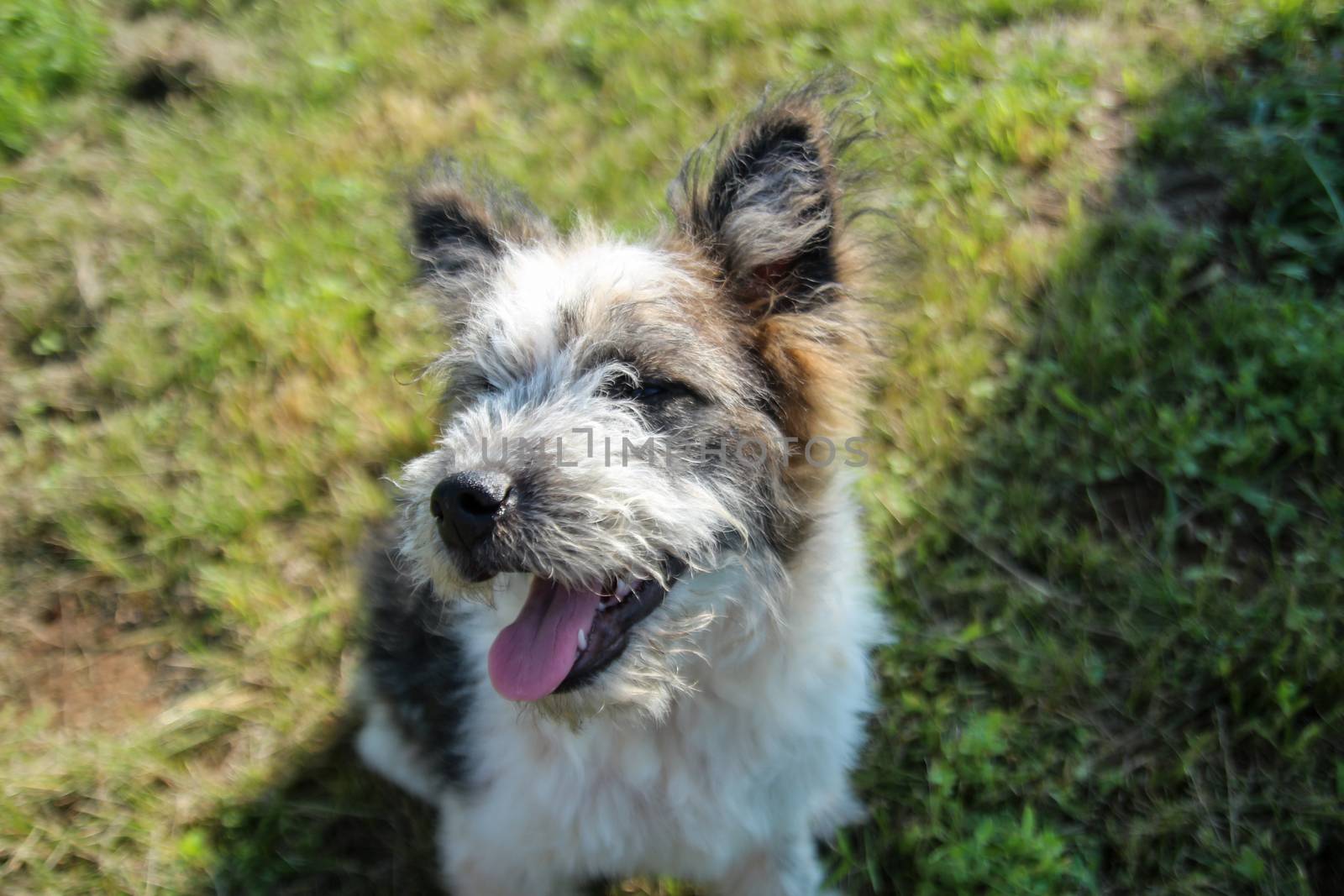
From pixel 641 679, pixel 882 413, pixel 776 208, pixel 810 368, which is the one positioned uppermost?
pixel 776 208

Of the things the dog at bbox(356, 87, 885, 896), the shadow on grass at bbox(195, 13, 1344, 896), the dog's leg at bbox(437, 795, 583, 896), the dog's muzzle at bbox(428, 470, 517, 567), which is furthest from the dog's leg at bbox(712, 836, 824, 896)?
the dog's muzzle at bbox(428, 470, 517, 567)

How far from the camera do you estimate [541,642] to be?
6.81 ft

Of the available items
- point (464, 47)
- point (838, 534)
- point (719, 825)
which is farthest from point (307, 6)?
point (719, 825)

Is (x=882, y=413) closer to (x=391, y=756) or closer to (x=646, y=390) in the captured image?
(x=646, y=390)

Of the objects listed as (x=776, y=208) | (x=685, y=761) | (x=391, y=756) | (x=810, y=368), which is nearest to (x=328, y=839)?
(x=391, y=756)

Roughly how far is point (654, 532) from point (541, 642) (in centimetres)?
37

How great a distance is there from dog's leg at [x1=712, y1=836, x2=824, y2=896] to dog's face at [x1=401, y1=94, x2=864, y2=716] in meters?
0.72

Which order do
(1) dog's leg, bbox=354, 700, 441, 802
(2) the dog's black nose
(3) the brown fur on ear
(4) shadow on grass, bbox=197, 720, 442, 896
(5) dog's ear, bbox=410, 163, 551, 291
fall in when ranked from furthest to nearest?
1. (4) shadow on grass, bbox=197, 720, 442, 896
2. (1) dog's leg, bbox=354, 700, 441, 802
3. (5) dog's ear, bbox=410, 163, 551, 291
4. (3) the brown fur on ear
5. (2) the dog's black nose

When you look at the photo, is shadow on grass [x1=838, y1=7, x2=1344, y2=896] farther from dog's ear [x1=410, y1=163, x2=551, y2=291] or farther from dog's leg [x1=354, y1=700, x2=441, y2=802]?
dog's ear [x1=410, y1=163, x2=551, y2=291]

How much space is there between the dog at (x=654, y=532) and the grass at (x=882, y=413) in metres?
0.38

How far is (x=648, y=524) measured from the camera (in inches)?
77.6

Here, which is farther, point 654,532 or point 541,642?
point 541,642

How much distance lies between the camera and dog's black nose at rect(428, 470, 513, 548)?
1.90 meters

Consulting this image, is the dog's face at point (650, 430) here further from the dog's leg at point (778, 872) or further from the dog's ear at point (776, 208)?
the dog's leg at point (778, 872)
